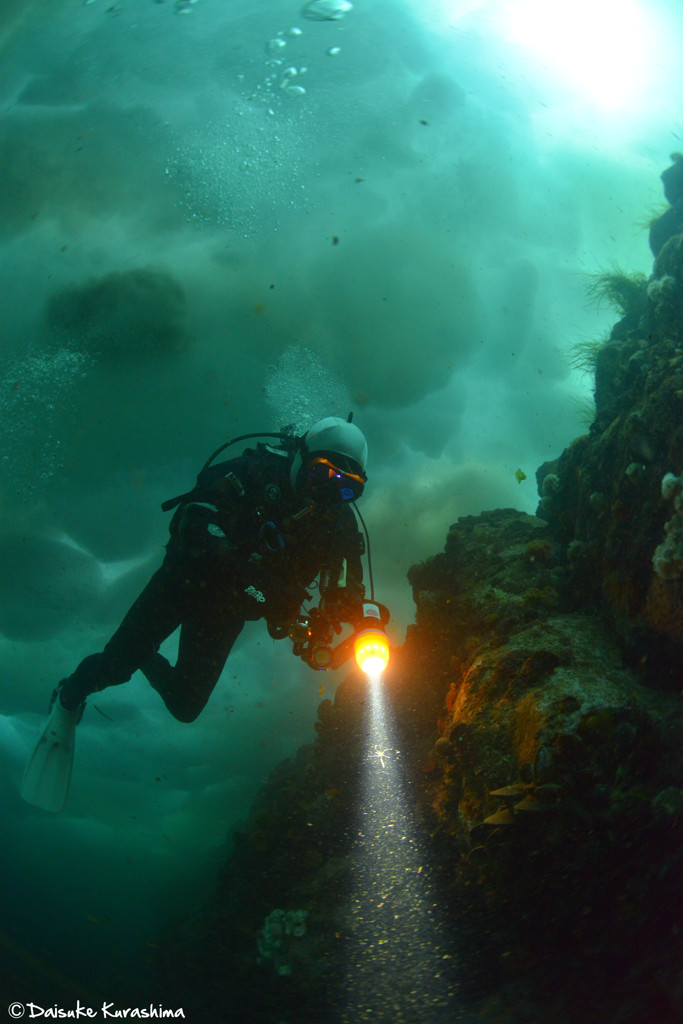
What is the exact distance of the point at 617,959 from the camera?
6.97ft

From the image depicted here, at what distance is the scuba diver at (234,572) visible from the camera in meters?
3.97

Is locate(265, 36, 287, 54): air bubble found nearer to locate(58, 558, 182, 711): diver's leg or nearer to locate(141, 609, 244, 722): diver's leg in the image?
locate(58, 558, 182, 711): diver's leg

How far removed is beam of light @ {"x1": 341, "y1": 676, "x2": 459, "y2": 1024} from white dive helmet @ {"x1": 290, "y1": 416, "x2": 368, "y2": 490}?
147 inches

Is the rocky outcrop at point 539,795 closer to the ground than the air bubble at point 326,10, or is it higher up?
closer to the ground

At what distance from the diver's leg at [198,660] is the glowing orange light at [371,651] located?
7.50 feet

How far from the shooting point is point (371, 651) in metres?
3.45

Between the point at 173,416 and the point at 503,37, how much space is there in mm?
13964

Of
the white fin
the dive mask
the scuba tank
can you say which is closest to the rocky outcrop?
the dive mask

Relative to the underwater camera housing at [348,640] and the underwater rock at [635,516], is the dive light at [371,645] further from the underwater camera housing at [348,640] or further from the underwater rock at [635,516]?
the underwater rock at [635,516]

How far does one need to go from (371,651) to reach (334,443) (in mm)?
2418

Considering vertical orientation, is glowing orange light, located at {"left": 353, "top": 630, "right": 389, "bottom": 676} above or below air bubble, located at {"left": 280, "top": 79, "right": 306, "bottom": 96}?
below

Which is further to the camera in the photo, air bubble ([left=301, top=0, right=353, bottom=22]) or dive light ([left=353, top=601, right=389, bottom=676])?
air bubble ([left=301, top=0, right=353, bottom=22])

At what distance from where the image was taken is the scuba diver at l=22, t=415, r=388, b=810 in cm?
397

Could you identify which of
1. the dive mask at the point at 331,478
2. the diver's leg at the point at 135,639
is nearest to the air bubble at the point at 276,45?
the dive mask at the point at 331,478
